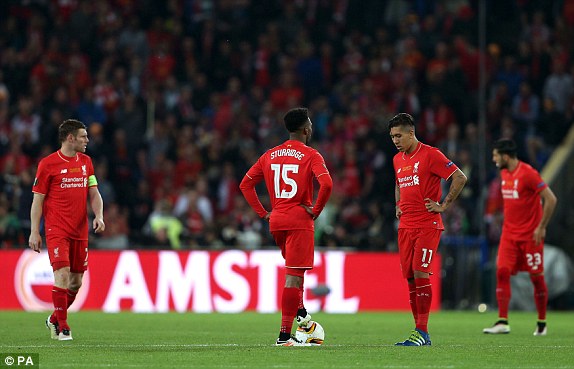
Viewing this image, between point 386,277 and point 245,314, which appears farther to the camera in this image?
point 386,277

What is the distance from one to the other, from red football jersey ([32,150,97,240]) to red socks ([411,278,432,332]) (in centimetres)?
375

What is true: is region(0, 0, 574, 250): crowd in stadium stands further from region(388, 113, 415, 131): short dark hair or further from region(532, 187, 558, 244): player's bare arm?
region(388, 113, 415, 131): short dark hair

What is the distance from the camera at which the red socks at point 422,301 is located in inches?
466

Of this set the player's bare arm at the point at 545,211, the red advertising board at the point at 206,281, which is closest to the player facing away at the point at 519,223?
the player's bare arm at the point at 545,211

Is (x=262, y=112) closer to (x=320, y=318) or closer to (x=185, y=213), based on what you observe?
(x=185, y=213)

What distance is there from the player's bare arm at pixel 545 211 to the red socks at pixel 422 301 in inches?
129

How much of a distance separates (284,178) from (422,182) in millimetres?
1509

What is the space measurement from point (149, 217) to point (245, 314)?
4288 millimetres

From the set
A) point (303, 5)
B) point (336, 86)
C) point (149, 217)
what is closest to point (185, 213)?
point (149, 217)

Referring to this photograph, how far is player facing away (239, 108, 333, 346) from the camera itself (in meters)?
11.4

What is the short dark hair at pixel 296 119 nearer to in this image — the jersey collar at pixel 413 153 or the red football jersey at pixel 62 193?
the jersey collar at pixel 413 153

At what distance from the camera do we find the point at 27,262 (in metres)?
20.5

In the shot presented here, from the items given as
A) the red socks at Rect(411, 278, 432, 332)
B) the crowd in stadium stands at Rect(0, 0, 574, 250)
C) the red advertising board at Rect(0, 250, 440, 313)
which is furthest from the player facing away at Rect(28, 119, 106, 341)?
the crowd in stadium stands at Rect(0, 0, 574, 250)

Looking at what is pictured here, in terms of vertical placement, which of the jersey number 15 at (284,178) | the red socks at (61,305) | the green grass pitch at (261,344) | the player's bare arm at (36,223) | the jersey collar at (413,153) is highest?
the jersey collar at (413,153)
